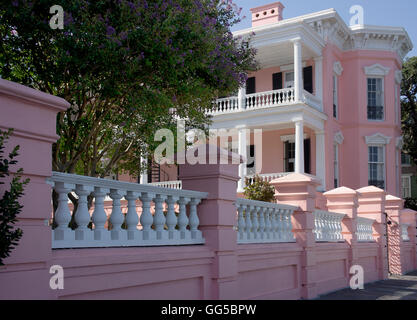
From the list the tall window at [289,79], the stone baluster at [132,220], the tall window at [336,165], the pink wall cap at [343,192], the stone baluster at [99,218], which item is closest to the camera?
the stone baluster at [99,218]

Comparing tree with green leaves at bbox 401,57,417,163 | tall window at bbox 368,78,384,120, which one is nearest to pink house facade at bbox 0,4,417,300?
tall window at bbox 368,78,384,120

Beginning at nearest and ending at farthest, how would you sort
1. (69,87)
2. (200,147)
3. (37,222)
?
1. (37,222)
2. (200,147)
3. (69,87)

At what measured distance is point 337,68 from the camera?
2378cm

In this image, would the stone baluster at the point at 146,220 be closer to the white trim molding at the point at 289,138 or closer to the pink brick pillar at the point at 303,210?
the pink brick pillar at the point at 303,210

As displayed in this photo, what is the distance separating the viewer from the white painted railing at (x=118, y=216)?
15.0 feet

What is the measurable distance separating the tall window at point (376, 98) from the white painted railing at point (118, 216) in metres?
19.6

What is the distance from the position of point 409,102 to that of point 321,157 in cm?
1112

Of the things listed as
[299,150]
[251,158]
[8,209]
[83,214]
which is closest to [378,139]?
[251,158]

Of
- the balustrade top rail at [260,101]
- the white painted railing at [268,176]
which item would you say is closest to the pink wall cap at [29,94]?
the white painted railing at [268,176]

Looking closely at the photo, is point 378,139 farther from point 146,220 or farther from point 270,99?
point 146,220
